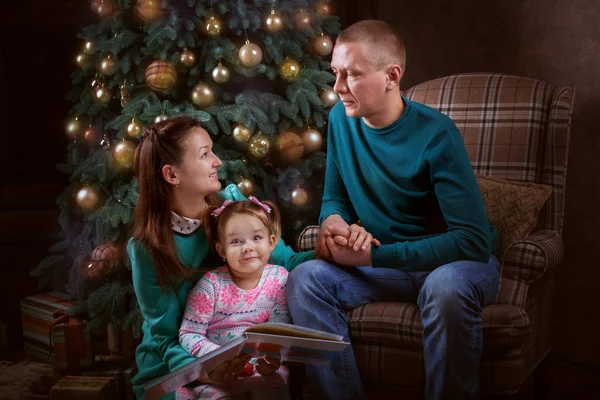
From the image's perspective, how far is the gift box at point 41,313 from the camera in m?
3.02

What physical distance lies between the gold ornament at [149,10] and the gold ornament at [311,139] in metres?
0.74

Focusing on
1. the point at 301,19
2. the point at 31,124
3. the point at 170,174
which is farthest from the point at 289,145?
the point at 31,124

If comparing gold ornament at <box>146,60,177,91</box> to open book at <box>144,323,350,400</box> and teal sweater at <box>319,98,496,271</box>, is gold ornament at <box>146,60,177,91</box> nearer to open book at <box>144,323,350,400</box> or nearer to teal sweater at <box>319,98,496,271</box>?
teal sweater at <box>319,98,496,271</box>

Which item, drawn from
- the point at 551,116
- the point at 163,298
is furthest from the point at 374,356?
the point at 551,116

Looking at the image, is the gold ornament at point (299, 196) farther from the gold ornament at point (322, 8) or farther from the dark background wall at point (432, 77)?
the dark background wall at point (432, 77)

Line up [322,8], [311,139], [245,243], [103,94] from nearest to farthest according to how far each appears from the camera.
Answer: [245,243] < [103,94] < [311,139] < [322,8]

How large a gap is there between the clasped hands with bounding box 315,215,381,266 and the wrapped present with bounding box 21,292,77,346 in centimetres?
146

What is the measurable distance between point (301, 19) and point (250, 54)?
1.09 feet

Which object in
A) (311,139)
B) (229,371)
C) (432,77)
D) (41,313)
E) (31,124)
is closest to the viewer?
(229,371)

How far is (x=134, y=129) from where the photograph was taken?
245 cm

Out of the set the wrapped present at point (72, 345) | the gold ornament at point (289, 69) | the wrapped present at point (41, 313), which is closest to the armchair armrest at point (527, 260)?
the gold ornament at point (289, 69)

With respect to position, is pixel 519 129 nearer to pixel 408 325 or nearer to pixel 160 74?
pixel 408 325

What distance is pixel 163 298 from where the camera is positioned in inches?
74.0

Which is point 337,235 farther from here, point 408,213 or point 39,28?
point 39,28
